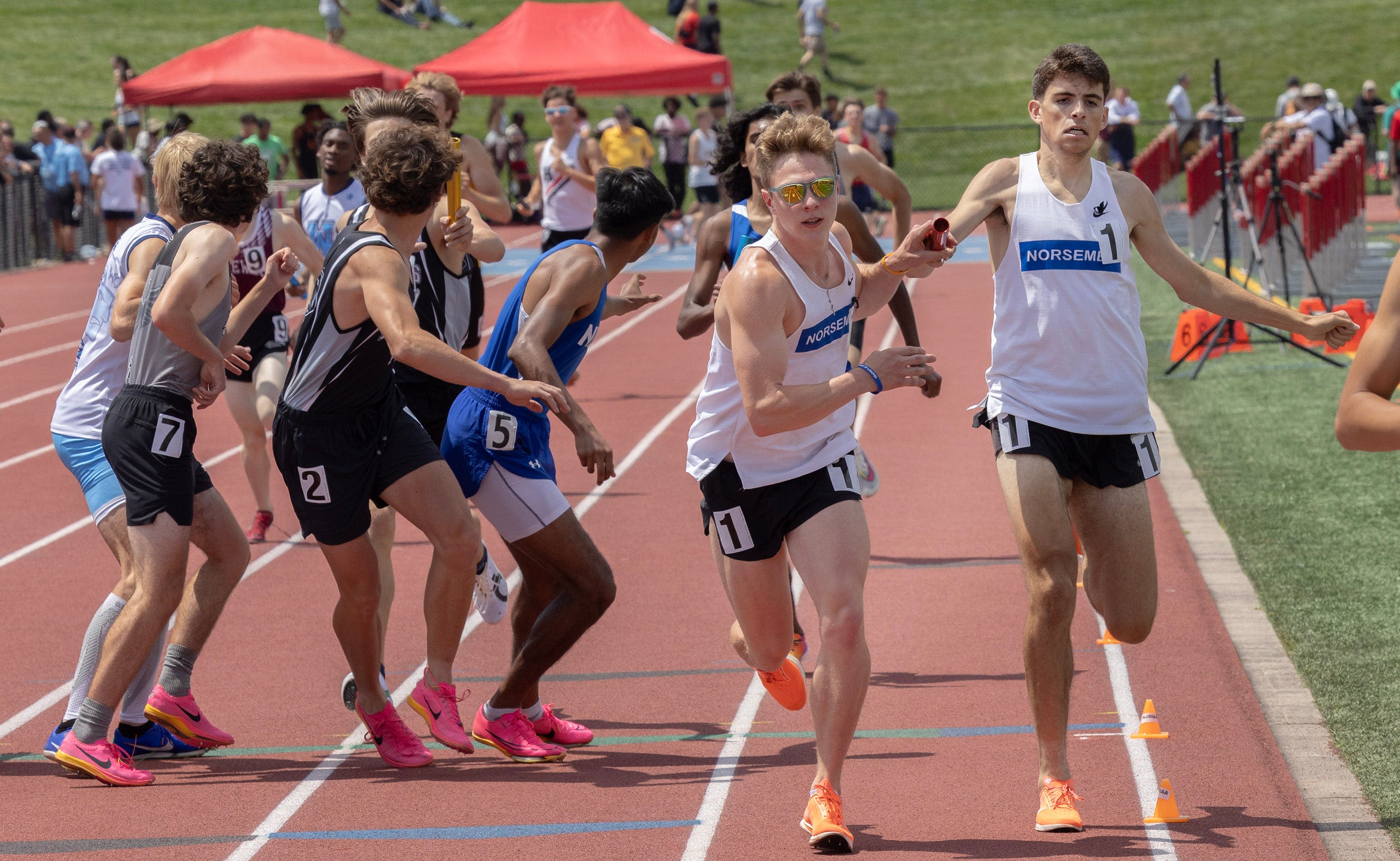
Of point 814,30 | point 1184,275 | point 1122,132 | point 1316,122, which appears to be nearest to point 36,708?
point 1184,275

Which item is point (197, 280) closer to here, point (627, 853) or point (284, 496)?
point (627, 853)

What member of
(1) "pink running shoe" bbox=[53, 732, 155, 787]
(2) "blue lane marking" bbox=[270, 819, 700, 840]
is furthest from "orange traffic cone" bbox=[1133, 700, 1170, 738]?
(1) "pink running shoe" bbox=[53, 732, 155, 787]

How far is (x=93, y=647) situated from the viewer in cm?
550

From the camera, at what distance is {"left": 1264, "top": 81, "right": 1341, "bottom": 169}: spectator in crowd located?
20.7m

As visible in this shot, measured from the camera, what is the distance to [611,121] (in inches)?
→ 1041

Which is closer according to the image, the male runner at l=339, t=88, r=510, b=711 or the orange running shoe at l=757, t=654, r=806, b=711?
the orange running shoe at l=757, t=654, r=806, b=711

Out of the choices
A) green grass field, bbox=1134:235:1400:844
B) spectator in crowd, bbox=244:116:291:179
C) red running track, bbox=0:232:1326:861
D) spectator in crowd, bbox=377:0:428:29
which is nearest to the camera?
red running track, bbox=0:232:1326:861

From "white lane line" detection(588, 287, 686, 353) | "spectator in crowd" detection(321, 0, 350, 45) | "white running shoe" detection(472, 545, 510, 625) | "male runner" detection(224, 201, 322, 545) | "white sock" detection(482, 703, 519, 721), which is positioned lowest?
"white lane line" detection(588, 287, 686, 353)

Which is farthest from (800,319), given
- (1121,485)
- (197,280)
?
(197,280)

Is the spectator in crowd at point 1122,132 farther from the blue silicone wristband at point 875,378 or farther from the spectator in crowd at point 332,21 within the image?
the blue silicone wristband at point 875,378

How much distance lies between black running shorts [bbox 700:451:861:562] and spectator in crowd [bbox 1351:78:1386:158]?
2971 centimetres

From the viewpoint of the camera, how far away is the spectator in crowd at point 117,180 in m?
24.5

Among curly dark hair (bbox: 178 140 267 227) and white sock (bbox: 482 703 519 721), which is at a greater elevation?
curly dark hair (bbox: 178 140 267 227)

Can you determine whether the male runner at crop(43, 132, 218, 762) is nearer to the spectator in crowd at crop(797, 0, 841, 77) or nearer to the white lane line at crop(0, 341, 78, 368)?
the white lane line at crop(0, 341, 78, 368)
